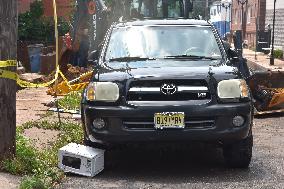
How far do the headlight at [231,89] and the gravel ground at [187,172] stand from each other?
3.07ft

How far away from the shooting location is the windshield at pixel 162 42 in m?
7.97

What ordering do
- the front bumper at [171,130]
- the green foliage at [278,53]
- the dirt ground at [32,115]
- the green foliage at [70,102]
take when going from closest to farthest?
1. the dirt ground at [32,115]
2. the front bumper at [171,130]
3. the green foliage at [70,102]
4. the green foliage at [278,53]

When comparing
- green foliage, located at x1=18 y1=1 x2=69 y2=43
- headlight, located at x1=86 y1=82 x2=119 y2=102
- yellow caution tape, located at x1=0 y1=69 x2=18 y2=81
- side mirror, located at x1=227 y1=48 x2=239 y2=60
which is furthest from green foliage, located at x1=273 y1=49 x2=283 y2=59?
yellow caution tape, located at x1=0 y1=69 x2=18 y2=81

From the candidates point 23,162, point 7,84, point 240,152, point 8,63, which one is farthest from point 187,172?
point 8,63

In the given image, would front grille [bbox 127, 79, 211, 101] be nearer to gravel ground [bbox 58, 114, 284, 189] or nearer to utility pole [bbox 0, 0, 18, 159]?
gravel ground [bbox 58, 114, 284, 189]

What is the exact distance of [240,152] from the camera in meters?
7.14

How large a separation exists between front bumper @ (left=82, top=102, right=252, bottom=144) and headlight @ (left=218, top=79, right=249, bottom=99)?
12 centimetres

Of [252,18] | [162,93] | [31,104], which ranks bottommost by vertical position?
[31,104]

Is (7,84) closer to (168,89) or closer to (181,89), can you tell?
(168,89)

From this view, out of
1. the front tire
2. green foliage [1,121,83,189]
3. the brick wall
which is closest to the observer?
green foliage [1,121,83,189]

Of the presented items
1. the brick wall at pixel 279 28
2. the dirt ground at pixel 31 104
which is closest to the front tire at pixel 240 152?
the dirt ground at pixel 31 104

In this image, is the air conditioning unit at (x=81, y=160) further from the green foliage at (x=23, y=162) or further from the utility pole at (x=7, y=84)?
the utility pole at (x=7, y=84)

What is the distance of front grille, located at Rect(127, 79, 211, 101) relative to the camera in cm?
683

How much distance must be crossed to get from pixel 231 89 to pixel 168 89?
29.1 inches
